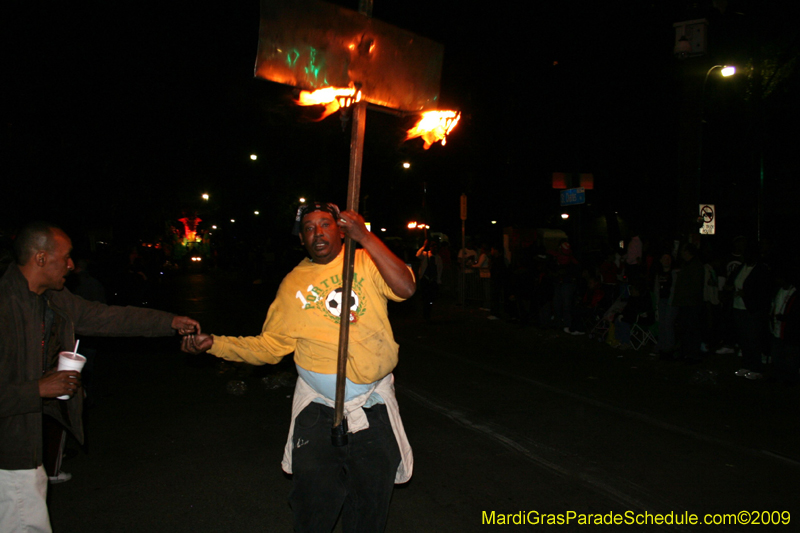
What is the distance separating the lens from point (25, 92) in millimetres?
10562

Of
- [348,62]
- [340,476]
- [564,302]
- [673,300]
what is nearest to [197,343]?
[340,476]

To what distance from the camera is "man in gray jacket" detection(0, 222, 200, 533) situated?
270cm

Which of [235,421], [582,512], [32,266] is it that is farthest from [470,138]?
[32,266]

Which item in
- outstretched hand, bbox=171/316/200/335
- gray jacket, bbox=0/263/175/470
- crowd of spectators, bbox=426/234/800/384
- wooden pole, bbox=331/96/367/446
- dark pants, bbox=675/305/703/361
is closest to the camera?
gray jacket, bbox=0/263/175/470

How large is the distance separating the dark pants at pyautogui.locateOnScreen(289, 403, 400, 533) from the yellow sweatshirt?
0.28 meters

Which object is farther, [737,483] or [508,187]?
[508,187]

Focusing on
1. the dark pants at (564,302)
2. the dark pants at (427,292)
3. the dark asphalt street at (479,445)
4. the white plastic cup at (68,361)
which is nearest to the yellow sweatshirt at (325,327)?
the white plastic cup at (68,361)

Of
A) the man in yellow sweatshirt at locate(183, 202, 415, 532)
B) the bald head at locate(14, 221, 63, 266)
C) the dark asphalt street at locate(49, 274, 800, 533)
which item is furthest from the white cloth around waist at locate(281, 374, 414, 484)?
the bald head at locate(14, 221, 63, 266)

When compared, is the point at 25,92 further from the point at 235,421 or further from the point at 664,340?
the point at 664,340

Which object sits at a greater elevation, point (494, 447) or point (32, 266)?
point (32, 266)

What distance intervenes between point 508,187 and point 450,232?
10.6 metres

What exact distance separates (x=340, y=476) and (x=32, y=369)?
1502 millimetres

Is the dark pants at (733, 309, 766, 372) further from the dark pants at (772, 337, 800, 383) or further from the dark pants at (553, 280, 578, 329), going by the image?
the dark pants at (553, 280, 578, 329)

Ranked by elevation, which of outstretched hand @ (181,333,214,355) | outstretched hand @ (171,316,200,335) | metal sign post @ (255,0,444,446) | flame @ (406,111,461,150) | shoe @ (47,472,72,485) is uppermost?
metal sign post @ (255,0,444,446)
